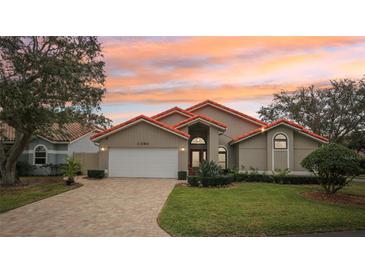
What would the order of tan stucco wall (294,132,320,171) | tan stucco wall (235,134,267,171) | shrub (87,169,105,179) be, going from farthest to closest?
tan stucco wall (235,134,267,171) < tan stucco wall (294,132,320,171) < shrub (87,169,105,179)

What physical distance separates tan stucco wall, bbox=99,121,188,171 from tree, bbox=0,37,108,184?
18.4ft

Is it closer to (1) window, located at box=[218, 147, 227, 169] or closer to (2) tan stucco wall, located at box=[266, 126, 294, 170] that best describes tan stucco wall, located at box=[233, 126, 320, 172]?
(2) tan stucco wall, located at box=[266, 126, 294, 170]

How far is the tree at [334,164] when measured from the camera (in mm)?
10422

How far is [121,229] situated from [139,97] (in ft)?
18.1

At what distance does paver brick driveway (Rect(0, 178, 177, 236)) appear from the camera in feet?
21.4

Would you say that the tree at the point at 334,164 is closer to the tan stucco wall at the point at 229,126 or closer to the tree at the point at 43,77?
the tan stucco wall at the point at 229,126

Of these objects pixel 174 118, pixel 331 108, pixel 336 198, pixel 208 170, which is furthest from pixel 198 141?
pixel 336 198

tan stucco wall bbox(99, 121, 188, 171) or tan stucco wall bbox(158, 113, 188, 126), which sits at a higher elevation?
tan stucco wall bbox(158, 113, 188, 126)

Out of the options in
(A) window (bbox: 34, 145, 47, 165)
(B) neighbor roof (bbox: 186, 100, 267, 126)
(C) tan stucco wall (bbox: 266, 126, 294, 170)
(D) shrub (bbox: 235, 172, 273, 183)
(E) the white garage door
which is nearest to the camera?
(D) shrub (bbox: 235, 172, 273, 183)

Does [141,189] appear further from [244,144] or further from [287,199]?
[244,144]

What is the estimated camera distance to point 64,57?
407 inches

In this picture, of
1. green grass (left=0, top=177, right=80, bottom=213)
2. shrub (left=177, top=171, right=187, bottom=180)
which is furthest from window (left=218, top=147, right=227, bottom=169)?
green grass (left=0, top=177, right=80, bottom=213)

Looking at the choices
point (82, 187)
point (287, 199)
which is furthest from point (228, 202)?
point (82, 187)
